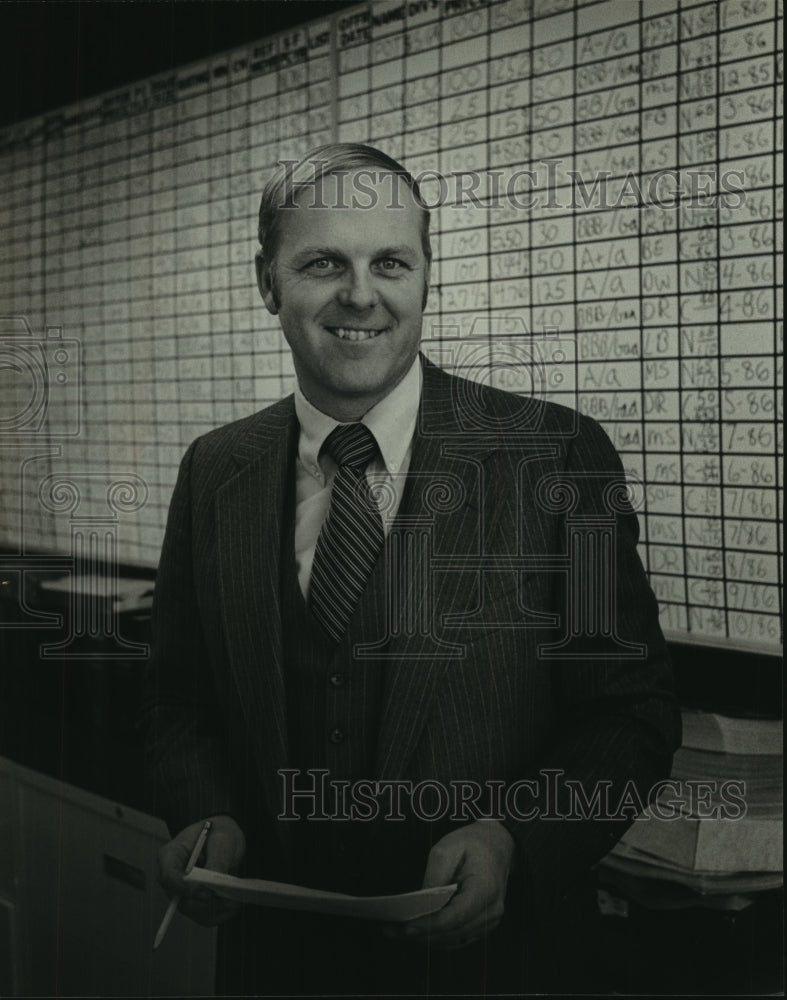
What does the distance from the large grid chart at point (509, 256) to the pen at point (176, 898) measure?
333 millimetres

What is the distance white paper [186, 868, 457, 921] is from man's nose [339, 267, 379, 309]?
0.61 metres

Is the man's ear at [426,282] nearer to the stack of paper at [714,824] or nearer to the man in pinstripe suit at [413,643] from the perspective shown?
the man in pinstripe suit at [413,643]

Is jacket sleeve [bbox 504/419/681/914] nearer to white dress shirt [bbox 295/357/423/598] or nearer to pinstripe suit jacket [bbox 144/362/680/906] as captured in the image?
pinstripe suit jacket [bbox 144/362/680/906]

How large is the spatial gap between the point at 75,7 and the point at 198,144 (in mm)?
230

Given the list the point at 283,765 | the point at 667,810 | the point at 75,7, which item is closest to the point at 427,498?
the point at 283,765

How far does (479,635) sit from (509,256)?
0.42m

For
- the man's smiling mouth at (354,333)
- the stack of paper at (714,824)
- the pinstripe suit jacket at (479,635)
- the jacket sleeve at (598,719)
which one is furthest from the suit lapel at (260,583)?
the stack of paper at (714,824)

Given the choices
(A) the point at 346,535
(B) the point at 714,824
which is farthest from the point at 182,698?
(B) the point at 714,824

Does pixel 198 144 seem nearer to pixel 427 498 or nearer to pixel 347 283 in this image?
pixel 347 283

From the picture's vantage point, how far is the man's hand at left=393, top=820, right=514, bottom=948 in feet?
3.62

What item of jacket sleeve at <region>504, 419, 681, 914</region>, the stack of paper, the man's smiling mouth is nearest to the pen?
jacket sleeve at <region>504, 419, 681, 914</region>

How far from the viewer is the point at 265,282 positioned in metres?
1.16

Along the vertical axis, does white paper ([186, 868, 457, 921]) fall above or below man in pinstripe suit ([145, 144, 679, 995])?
below

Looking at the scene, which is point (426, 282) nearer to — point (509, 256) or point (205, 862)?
point (509, 256)
